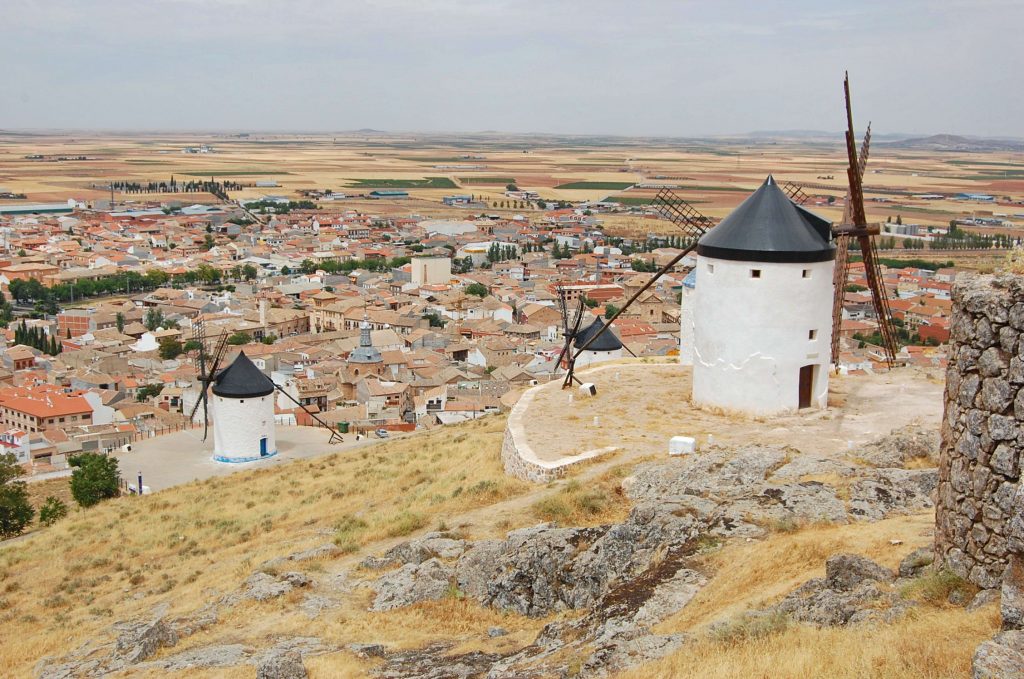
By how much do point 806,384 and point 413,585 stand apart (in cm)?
795

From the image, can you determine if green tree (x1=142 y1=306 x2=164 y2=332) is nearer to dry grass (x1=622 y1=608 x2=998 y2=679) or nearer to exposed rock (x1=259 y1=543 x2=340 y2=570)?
exposed rock (x1=259 y1=543 x2=340 y2=570)

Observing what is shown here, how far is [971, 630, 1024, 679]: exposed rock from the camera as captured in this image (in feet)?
15.4

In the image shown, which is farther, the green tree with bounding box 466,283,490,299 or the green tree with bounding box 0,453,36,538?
the green tree with bounding box 466,283,490,299

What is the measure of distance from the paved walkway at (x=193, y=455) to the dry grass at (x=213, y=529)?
3.41 meters

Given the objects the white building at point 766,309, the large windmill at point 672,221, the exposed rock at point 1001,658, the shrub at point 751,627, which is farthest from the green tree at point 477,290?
the exposed rock at point 1001,658

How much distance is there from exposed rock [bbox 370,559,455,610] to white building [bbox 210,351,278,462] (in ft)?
52.6

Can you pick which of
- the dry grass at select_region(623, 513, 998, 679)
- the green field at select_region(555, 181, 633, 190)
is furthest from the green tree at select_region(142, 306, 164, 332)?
the green field at select_region(555, 181, 633, 190)

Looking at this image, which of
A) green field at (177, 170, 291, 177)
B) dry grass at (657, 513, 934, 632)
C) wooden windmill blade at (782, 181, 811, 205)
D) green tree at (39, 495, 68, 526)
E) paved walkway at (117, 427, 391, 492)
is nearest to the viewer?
dry grass at (657, 513, 934, 632)

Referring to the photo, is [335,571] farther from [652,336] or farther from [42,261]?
[42,261]

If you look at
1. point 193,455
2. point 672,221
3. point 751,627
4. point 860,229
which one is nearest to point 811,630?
point 751,627

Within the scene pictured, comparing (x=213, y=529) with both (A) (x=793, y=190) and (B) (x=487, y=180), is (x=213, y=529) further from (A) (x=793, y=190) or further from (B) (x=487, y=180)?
(B) (x=487, y=180)

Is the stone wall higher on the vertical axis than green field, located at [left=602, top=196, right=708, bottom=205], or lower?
higher

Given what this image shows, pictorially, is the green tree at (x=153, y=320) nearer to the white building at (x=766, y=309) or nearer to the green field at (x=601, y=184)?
the white building at (x=766, y=309)

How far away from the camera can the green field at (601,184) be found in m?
161
